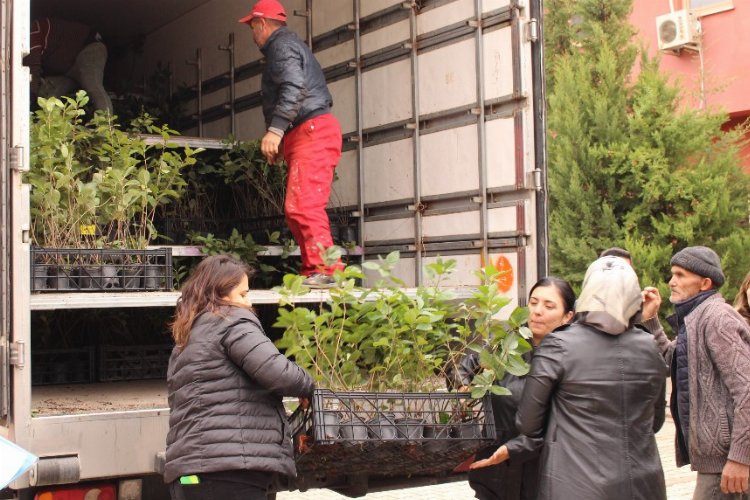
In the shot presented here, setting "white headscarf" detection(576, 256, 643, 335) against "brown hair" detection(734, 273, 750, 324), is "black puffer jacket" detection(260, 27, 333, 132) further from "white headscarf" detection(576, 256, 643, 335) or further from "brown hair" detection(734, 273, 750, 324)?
"white headscarf" detection(576, 256, 643, 335)

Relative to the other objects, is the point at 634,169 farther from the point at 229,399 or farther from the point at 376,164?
the point at 229,399

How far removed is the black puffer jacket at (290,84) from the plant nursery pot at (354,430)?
2622 mm

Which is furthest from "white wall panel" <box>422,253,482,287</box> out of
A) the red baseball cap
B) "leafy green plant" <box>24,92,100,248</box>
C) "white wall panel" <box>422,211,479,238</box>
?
"leafy green plant" <box>24,92,100,248</box>

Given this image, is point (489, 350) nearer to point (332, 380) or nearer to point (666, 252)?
point (332, 380)

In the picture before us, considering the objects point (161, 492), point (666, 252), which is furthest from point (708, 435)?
point (666, 252)

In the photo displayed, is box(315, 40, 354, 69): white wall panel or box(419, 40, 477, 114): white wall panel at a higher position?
box(315, 40, 354, 69): white wall panel

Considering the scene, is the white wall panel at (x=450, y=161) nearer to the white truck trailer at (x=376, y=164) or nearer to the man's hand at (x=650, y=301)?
the white truck trailer at (x=376, y=164)

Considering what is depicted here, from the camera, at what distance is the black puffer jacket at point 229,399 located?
10.8ft

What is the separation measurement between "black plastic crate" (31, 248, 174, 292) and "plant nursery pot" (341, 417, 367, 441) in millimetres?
1732

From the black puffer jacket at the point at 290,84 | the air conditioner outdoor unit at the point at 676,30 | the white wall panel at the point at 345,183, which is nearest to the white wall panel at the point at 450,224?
the white wall panel at the point at 345,183

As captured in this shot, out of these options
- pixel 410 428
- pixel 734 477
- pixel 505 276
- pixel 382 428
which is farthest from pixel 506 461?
pixel 505 276

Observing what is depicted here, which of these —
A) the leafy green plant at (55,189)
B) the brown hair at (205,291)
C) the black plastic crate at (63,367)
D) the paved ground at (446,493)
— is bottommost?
the paved ground at (446,493)

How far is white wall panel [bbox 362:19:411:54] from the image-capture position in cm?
616

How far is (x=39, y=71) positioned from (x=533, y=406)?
542 cm
